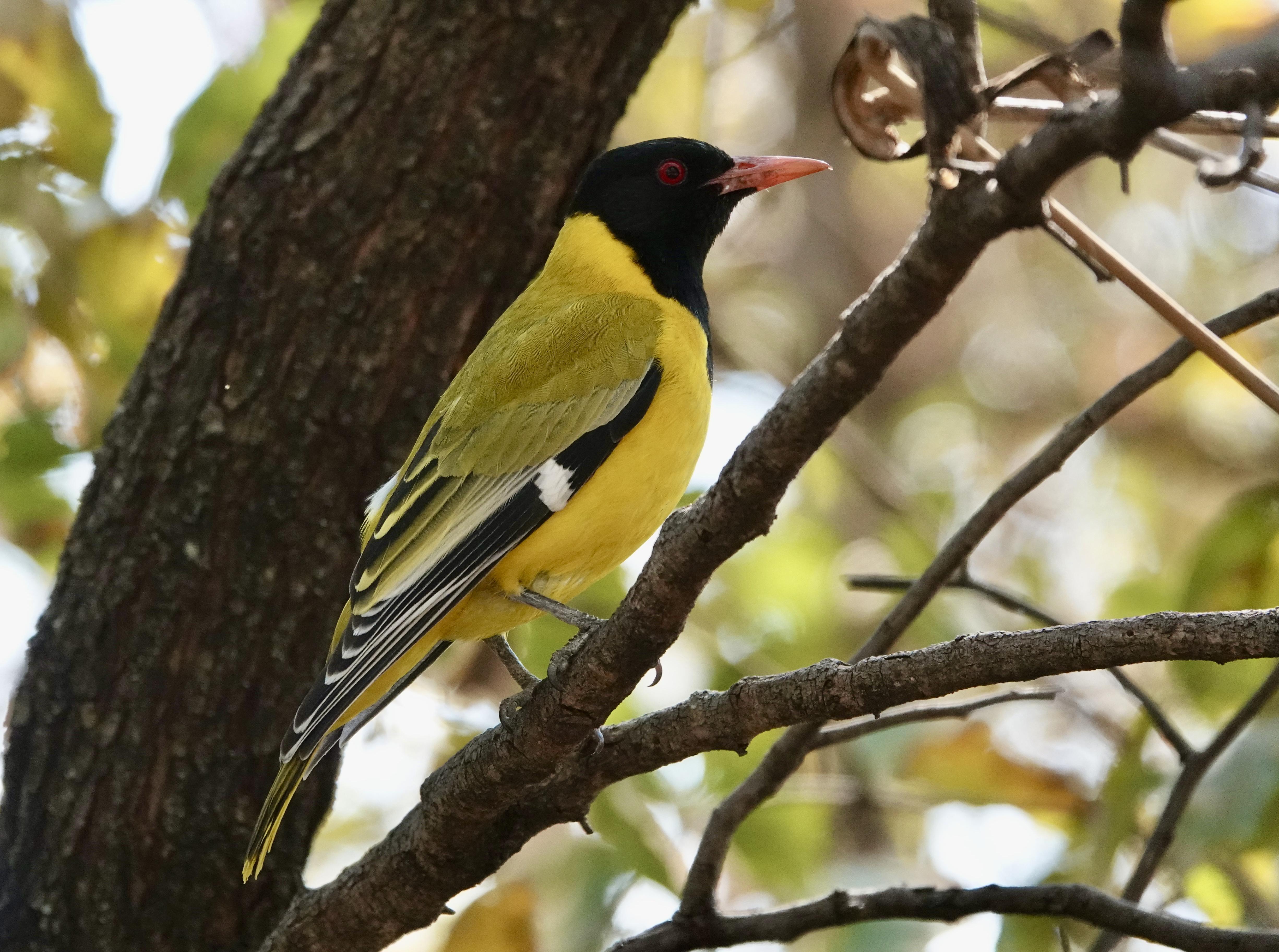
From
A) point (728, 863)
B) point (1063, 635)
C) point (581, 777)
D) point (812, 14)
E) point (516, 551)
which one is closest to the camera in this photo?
point (1063, 635)

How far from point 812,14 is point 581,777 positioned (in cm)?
584

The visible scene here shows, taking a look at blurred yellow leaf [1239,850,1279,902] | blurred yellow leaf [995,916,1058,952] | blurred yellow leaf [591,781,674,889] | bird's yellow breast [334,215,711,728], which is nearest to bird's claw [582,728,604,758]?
bird's yellow breast [334,215,711,728]

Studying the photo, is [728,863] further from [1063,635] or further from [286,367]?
[1063,635]

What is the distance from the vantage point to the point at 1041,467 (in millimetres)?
2467

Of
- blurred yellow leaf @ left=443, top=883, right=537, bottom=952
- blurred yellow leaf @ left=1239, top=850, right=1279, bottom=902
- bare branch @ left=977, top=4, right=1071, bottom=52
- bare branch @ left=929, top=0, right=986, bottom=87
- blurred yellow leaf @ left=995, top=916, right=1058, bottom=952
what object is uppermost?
bare branch @ left=977, top=4, right=1071, bottom=52

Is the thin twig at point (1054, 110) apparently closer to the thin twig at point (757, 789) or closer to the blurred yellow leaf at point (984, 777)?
the thin twig at point (757, 789)

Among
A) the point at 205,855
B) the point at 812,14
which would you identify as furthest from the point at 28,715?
the point at 812,14

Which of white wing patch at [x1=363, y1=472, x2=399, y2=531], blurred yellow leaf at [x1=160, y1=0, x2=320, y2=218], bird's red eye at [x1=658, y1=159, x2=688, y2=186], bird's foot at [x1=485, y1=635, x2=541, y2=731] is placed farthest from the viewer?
bird's red eye at [x1=658, y1=159, x2=688, y2=186]

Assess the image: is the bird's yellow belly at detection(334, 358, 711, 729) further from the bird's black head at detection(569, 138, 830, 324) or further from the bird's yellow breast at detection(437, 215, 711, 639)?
the bird's black head at detection(569, 138, 830, 324)

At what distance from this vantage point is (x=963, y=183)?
1.72 metres

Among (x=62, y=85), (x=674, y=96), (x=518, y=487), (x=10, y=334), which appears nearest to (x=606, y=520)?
(x=518, y=487)

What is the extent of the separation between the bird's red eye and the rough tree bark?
1.20 ft

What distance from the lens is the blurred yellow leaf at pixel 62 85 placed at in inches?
147

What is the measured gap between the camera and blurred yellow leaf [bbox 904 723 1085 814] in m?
3.41
